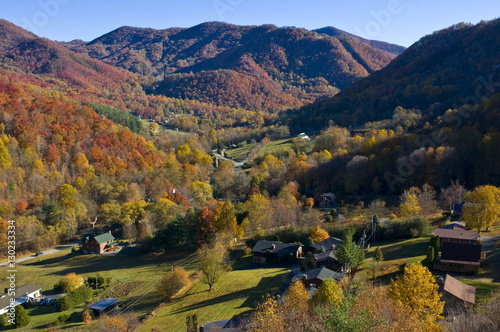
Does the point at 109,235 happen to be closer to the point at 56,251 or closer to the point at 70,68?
the point at 56,251

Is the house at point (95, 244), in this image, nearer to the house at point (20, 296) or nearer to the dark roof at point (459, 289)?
the house at point (20, 296)

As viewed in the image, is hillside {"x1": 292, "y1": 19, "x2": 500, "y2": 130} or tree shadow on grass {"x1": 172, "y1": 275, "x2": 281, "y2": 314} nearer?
tree shadow on grass {"x1": 172, "y1": 275, "x2": 281, "y2": 314}

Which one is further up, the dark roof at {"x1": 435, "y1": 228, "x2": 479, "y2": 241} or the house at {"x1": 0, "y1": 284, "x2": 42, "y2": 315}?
the dark roof at {"x1": 435, "y1": 228, "x2": 479, "y2": 241}

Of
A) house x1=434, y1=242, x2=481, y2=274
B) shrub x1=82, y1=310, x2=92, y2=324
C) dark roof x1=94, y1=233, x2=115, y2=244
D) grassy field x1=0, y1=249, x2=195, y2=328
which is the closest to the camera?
house x1=434, y1=242, x2=481, y2=274

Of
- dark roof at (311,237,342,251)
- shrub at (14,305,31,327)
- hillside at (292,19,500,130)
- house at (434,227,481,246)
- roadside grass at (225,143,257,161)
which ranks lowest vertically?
shrub at (14,305,31,327)

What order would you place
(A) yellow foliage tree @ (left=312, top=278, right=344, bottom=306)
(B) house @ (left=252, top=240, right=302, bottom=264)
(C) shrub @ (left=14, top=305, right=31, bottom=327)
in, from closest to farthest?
(A) yellow foliage tree @ (left=312, top=278, right=344, bottom=306) < (C) shrub @ (left=14, top=305, right=31, bottom=327) < (B) house @ (left=252, top=240, right=302, bottom=264)

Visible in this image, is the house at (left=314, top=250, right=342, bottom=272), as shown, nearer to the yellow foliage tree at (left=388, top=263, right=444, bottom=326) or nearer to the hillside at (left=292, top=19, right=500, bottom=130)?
the yellow foliage tree at (left=388, top=263, right=444, bottom=326)

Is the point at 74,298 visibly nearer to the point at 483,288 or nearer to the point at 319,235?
the point at 319,235

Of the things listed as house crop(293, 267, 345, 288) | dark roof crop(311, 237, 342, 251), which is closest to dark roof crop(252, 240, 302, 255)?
dark roof crop(311, 237, 342, 251)

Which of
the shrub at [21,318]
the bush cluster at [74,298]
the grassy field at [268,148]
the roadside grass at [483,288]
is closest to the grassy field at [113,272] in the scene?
the bush cluster at [74,298]
